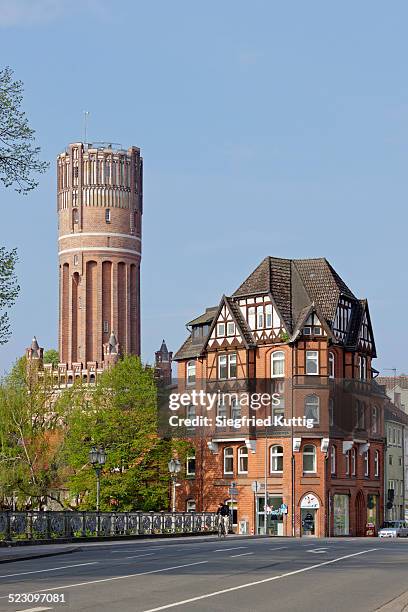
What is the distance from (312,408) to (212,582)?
56764 mm

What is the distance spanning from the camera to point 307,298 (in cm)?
8075

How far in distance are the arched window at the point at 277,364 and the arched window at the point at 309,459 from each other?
4.95 metres

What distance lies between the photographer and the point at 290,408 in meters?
78.0

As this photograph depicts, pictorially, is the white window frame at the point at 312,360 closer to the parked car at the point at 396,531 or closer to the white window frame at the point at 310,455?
the white window frame at the point at 310,455

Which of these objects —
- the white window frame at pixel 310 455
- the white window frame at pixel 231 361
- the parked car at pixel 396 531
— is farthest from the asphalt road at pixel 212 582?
the white window frame at pixel 231 361

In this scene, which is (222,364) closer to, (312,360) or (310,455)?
(312,360)

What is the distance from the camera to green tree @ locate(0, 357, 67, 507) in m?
72.9

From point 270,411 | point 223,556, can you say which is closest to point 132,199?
point 270,411

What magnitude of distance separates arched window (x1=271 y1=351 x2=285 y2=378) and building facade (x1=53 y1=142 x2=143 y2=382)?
5156 centimetres

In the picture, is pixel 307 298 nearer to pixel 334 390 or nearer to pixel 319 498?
pixel 334 390

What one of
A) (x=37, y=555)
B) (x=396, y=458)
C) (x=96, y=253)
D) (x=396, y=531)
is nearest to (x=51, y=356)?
(x=96, y=253)

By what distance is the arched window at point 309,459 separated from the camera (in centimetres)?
7819

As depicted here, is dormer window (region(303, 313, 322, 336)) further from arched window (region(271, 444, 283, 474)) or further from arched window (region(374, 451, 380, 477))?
arched window (region(374, 451, 380, 477))

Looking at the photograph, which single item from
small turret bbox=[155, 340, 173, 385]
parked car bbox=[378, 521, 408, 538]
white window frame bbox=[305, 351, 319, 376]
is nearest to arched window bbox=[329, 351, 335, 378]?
white window frame bbox=[305, 351, 319, 376]
